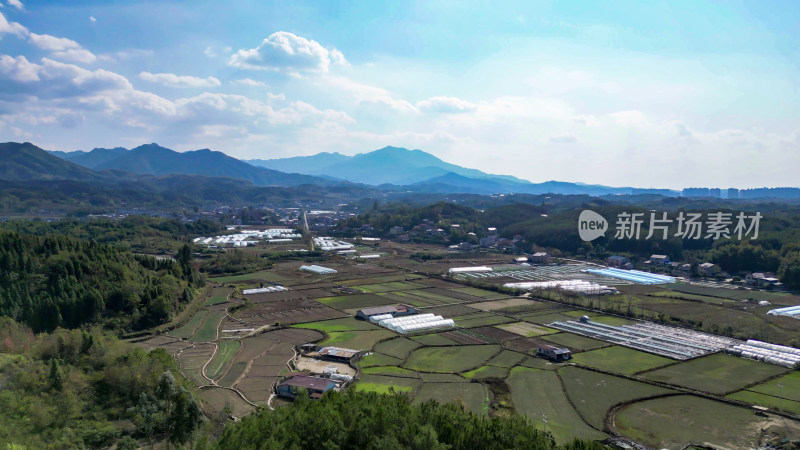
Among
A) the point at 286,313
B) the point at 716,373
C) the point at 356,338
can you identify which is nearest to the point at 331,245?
the point at 286,313

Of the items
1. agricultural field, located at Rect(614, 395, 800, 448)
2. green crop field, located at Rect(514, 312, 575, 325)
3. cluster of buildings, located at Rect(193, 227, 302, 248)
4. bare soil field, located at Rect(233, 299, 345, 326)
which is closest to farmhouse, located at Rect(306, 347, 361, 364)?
bare soil field, located at Rect(233, 299, 345, 326)

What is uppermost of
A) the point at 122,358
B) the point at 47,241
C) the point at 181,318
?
the point at 47,241

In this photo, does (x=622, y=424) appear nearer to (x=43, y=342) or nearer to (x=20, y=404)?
(x=20, y=404)

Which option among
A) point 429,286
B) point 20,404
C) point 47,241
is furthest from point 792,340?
point 47,241

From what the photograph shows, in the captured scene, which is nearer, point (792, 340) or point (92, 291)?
point (792, 340)

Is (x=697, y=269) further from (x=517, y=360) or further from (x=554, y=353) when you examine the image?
(x=517, y=360)

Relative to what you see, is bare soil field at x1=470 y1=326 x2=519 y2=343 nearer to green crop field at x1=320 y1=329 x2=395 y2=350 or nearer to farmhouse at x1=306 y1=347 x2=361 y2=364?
Answer: green crop field at x1=320 y1=329 x2=395 y2=350
